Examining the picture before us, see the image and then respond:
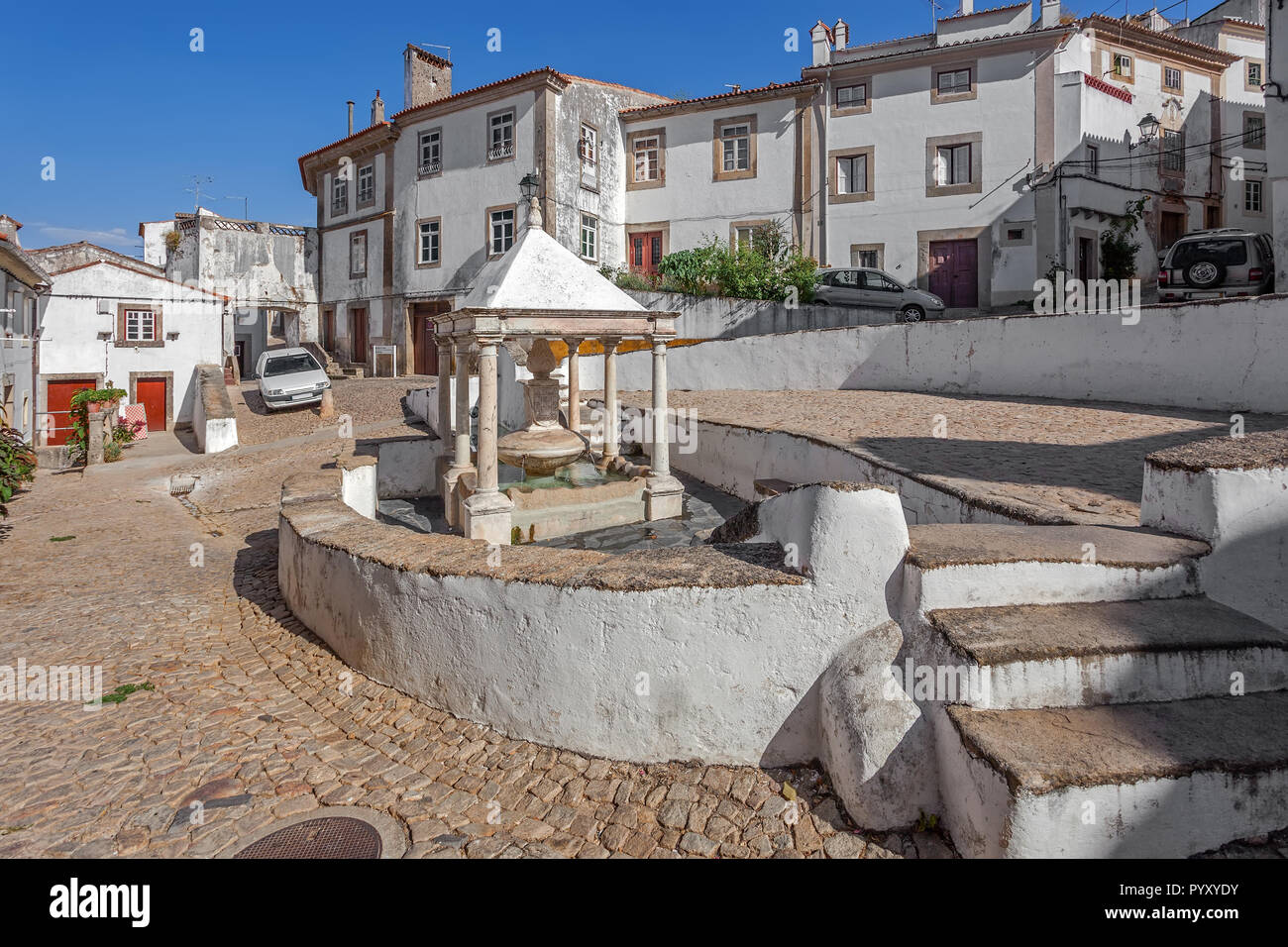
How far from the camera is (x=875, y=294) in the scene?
22281mm

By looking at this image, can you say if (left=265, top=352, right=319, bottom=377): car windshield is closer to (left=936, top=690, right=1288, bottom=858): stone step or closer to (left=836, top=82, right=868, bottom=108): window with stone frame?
(left=836, top=82, right=868, bottom=108): window with stone frame

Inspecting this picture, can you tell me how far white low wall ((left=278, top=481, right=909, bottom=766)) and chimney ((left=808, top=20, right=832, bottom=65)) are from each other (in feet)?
88.2

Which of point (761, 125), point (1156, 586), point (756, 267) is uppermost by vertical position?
point (761, 125)

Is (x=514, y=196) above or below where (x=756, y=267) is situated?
above

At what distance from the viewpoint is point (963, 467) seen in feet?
28.9

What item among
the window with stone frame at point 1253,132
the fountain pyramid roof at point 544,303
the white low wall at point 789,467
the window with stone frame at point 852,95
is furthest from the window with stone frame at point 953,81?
the fountain pyramid roof at point 544,303

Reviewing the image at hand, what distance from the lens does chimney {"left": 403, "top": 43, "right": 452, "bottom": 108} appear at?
30.0 metres

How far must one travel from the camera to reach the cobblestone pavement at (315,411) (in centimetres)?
2048

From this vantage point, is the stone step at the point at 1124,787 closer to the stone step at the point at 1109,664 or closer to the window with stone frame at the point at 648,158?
the stone step at the point at 1109,664

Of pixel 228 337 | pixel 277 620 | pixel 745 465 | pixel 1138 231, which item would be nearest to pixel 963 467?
pixel 745 465

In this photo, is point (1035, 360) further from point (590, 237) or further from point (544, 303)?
point (590, 237)

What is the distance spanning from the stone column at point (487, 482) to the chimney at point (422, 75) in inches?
958

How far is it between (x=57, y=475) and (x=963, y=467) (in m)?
19.3

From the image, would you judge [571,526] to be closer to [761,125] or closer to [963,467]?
[963,467]
